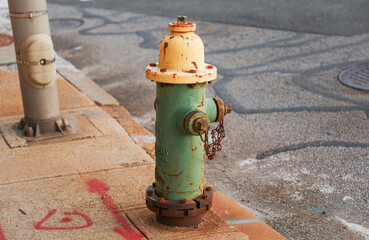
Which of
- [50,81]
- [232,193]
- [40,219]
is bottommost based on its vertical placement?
[232,193]

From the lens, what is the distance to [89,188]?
10.5ft

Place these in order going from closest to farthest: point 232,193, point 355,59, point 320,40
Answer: point 232,193 < point 355,59 < point 320,40

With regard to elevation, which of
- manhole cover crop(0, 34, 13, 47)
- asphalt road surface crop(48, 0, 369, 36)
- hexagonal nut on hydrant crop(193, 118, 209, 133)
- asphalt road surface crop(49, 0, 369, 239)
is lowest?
asphalt road surface crop(49, 0, 369, 239)

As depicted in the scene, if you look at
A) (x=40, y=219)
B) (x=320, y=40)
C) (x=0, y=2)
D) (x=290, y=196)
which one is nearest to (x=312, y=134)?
(x=290, y=196)

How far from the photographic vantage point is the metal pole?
383 cm

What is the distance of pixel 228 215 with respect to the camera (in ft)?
10.2

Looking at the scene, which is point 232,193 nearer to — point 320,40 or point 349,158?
point 349,158

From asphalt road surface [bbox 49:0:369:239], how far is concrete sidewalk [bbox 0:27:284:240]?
0.54m

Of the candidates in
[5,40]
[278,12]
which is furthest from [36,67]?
[278,12]

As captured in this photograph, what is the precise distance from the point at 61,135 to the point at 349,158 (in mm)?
2388

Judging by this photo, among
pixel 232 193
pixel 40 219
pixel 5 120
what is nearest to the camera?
pixel 40 219

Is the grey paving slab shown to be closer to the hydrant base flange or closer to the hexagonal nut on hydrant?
the hydrant base flange

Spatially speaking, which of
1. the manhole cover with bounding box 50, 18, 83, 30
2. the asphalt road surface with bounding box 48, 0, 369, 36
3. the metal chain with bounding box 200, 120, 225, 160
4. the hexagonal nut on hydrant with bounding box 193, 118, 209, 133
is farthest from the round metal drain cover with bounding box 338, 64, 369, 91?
the manhole cover with bounding box 50, 18, 83, 30

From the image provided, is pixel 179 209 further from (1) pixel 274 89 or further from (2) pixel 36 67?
(1) pixel 274 89
